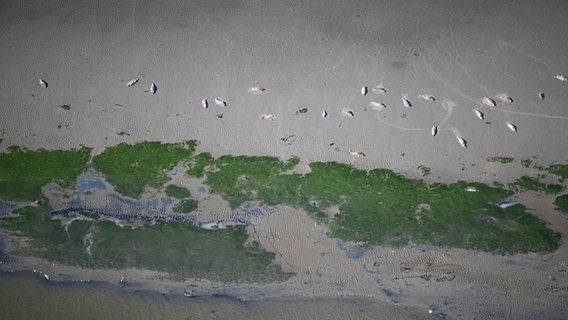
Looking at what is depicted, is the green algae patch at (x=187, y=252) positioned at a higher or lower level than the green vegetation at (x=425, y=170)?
Answer: lower

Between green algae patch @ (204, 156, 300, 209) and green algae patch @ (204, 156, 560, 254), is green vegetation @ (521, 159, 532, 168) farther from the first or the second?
green algae patch @ (204, 156, 300, 209)

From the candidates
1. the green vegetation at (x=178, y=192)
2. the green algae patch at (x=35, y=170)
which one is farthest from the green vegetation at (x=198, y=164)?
the green algae patch at (x=35, y=170)

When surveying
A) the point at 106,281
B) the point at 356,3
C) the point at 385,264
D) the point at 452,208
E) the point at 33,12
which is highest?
the point at 356,3

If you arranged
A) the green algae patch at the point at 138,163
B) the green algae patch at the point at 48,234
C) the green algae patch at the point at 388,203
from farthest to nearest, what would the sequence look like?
the green algae patch at the point at 138,163 < the green algae patch at the point at 48,234 < the green algae patch at the point at 388,203

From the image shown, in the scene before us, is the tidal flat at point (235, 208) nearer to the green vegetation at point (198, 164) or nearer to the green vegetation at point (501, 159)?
the green vegetation at point (198, 164)

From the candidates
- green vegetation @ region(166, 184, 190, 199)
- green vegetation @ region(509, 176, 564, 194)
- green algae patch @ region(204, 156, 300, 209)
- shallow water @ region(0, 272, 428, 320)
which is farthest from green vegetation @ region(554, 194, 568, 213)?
green vegetation @ region(166, 184, 190, 199)

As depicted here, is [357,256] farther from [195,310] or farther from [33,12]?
[33,12]

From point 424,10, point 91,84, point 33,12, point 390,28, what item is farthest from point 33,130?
point 424,10
